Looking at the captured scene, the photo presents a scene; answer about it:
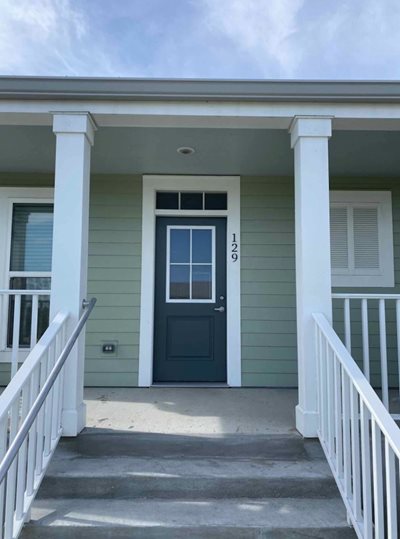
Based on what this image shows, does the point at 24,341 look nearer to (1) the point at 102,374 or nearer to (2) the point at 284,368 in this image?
(1) the point at 102,374

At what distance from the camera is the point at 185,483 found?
2145mm

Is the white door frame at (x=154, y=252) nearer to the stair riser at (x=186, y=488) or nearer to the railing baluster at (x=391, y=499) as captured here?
the stair riser at (x=186, y=488)

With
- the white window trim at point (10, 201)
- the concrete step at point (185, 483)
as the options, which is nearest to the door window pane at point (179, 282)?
the white window trim at point (10, 201)

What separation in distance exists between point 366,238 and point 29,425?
12.8 ft

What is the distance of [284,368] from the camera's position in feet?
13.8

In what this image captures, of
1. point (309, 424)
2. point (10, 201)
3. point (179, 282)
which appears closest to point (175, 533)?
point (309, 424)

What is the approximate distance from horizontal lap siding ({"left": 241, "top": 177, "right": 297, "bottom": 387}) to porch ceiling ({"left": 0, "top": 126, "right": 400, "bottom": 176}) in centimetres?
28

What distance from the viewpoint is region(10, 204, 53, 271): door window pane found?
14.1 feet

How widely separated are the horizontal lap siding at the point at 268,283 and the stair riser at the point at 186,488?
2.02 meters

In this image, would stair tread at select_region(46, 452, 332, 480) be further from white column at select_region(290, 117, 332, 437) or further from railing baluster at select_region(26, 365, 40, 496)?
white column at select_region(290, 117, 332, 437)

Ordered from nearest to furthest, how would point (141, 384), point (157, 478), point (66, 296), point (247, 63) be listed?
point (157, 478) → point (66, 296) → point (141, 384) → point (247, 63)

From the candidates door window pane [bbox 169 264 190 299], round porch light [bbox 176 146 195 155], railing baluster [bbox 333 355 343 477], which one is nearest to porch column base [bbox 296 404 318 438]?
railing baluster [bbox 333 355 343 477]

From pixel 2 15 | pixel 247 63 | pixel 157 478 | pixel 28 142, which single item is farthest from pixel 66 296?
pixel 247 63

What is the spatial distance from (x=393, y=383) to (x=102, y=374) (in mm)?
3087
